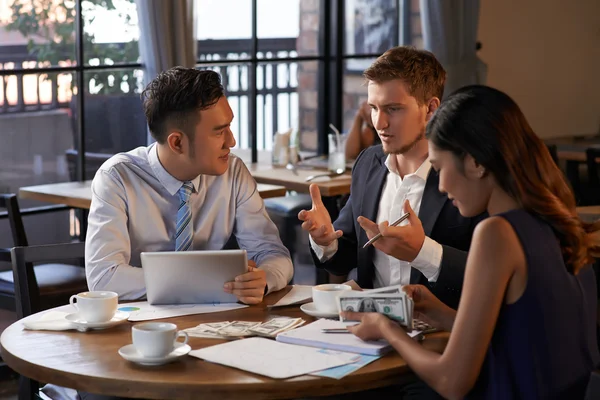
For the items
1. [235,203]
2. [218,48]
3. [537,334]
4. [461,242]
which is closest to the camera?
[537,334]

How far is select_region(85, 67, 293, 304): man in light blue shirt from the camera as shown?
8.11 ft

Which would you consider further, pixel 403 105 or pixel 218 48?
pixel 218 48

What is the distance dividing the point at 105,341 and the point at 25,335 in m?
0.20

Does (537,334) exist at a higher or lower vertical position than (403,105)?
lower

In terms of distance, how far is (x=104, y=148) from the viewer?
473 cm

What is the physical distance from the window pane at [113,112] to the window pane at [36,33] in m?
0.20

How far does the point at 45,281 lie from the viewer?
144 inches

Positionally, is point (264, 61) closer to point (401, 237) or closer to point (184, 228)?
point (184, 228)

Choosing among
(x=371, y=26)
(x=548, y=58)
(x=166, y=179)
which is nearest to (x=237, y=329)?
(x=166, y=179)

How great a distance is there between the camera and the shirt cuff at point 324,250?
2566 mm

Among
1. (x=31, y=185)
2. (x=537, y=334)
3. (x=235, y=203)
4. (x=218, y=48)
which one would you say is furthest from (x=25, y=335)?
(x=218, y=48)

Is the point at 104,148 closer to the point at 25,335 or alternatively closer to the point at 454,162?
the point at 25,335

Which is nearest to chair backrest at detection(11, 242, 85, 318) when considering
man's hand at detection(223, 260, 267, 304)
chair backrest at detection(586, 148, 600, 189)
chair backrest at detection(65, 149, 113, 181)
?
man's hand at detection(223, 260, 267, 304)

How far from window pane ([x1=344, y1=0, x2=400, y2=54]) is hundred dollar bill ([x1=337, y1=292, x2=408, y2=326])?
417 cm
